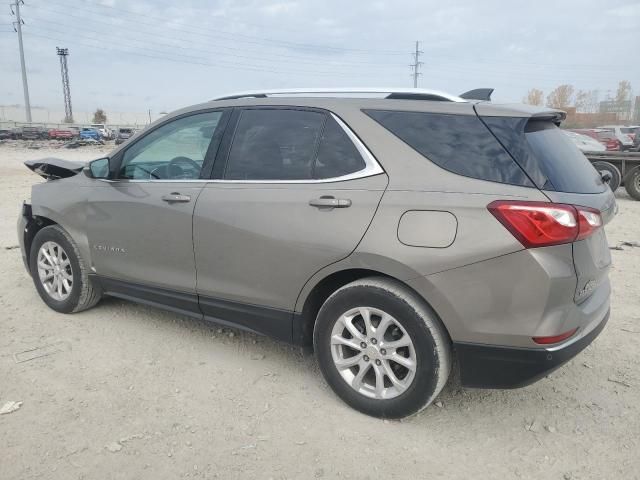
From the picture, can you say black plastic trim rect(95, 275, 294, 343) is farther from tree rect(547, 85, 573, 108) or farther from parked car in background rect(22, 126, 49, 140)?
tree rect(547, 85, 573, 108)

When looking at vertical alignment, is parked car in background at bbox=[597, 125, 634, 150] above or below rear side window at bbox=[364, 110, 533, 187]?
below

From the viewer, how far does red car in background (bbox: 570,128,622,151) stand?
18625 mm

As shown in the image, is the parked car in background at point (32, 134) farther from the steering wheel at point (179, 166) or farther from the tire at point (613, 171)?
the steering wheel at point (179, 166)

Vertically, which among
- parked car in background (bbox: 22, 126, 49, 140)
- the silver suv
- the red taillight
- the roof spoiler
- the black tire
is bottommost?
the black tire

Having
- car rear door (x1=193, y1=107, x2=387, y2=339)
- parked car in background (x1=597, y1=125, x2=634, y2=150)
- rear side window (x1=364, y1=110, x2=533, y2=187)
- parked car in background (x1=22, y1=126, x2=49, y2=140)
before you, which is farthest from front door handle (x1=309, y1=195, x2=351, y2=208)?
parked car in background (x1=22, y1=126, x2=49, y2=140)

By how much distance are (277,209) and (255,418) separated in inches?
46.3

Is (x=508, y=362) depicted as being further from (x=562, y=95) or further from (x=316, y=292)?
(x=562, y=95)

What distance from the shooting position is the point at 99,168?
13.2 ft

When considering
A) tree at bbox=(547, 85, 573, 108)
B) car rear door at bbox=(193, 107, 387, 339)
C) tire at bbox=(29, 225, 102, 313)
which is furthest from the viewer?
tree at bbox=(547, 85, 573, 108)

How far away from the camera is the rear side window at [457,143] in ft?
8.40

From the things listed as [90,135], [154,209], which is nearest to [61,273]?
[154,209]

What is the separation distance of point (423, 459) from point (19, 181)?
14.8 meters

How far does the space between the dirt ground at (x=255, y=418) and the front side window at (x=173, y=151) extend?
123 cm

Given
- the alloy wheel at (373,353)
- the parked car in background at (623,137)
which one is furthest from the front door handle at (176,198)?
the parked car in background at (623,137)
